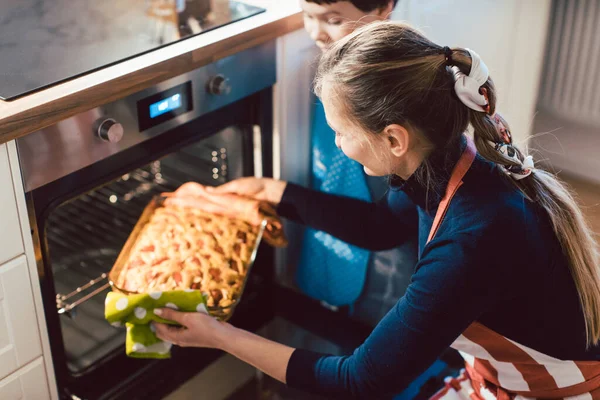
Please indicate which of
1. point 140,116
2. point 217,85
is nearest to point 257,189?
point 217,85

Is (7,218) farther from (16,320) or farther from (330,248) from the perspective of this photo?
(330,248)

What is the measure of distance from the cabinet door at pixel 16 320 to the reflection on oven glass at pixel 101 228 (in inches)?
11.8

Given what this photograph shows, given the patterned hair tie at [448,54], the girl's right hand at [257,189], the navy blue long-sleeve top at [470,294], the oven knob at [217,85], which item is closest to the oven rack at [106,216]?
the girl's right hand at [257,189]

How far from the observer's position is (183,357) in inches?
73.5

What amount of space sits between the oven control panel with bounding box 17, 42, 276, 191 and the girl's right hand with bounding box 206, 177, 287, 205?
191 millimetres

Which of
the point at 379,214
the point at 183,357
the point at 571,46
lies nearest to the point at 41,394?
the point at 183,357

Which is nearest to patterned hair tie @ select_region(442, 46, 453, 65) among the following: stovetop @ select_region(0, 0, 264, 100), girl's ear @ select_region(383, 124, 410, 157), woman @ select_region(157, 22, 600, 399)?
woman @ select_region(157, 22, 600, 399)

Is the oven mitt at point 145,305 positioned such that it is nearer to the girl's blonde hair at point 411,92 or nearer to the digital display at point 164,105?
the digital display at point 164,105

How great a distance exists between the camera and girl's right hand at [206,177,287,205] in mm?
1708

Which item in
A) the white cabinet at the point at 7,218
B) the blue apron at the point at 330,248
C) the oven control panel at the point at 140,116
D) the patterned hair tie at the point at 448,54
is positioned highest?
the patterned hair tie at the point at 448,54

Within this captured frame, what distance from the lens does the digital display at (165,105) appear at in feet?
4.77

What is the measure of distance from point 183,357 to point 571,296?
0.98 metres

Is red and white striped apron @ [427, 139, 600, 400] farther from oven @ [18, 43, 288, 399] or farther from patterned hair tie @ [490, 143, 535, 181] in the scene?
oven @ [18, 43, 288, 399]

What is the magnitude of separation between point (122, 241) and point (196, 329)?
635 mm
